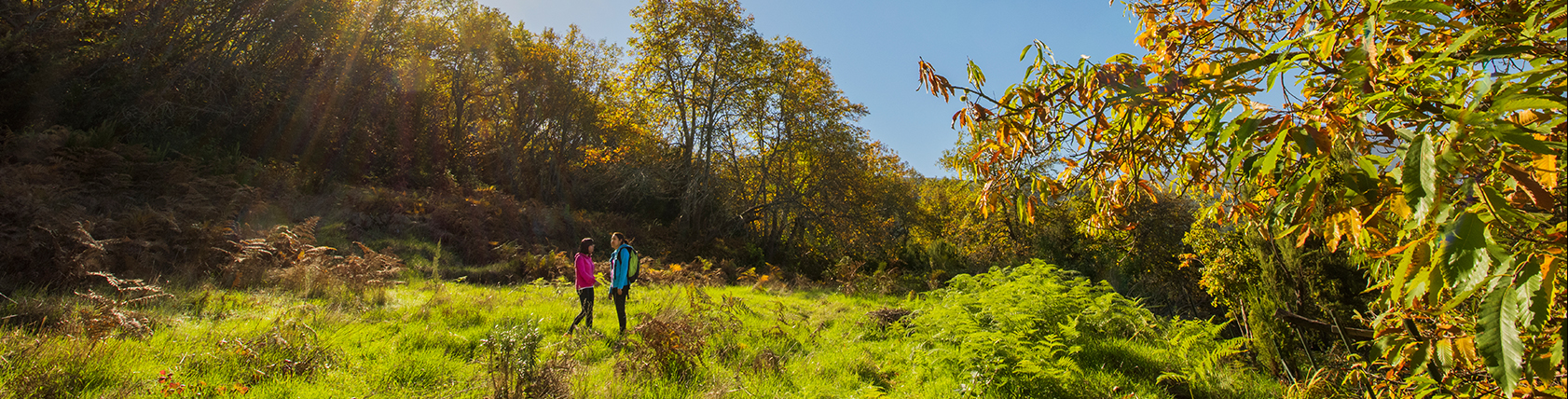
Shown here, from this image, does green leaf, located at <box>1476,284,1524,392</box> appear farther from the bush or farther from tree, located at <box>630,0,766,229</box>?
tree, located at <box>630,0,766,229</box>

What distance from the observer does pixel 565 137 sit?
2330 centimetres

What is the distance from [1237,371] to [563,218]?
17667 mm

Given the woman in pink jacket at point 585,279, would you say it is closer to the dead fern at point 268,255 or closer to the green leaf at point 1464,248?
the dead fern at point 268,255

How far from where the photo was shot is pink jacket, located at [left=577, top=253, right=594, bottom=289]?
6871mm

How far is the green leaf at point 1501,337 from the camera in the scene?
2.96 feet

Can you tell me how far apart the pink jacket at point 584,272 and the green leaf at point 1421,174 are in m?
6.82

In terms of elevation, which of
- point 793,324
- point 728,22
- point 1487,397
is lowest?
point 793,324

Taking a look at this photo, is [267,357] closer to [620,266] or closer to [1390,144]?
[620,266]

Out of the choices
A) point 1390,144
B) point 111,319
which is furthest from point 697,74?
point 1390,144

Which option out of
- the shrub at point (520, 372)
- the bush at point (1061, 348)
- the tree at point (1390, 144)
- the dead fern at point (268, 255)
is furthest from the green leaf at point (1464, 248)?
the dead fern at point (268, 255)

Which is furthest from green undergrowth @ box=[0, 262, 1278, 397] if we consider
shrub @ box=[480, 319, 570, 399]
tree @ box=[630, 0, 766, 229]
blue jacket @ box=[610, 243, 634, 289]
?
tree @ box=[630, 0, 766, 229]

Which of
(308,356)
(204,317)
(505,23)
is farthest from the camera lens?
(505,23)

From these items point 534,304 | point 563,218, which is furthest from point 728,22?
point 534,304

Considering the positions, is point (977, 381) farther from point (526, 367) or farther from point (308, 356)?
point (308, 356)
